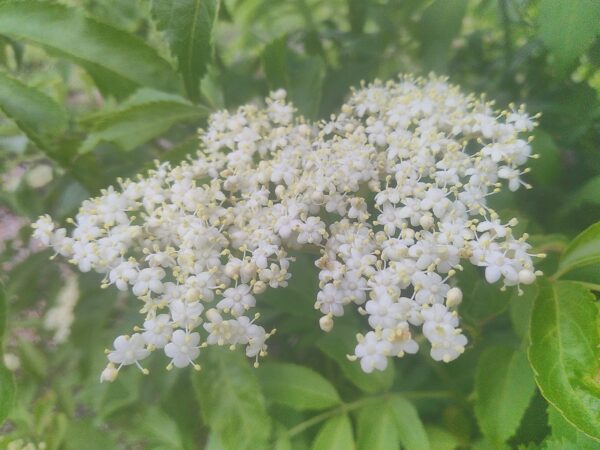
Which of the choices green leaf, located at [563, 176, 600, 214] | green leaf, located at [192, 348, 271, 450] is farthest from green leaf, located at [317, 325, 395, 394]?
green leaf, located at [563, 176, 600, 214]

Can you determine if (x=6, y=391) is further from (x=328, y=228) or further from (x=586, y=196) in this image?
(x=586, y=196)

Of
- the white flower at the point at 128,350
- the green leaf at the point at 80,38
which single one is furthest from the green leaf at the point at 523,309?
the green leaf at the point at 80,38

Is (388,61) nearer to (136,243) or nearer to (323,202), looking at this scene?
(323,202)

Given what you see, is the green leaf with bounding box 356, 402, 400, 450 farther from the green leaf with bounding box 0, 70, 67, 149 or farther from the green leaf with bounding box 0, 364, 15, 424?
the green leaf with bounding box 0, 70, 67, 149

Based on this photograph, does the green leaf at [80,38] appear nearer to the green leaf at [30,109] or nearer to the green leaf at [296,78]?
the green leaf at [30,109]

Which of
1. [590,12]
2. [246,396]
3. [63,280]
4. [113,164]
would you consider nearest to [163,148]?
[113,164]

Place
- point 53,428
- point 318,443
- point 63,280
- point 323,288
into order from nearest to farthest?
point 323,288 → point 318,443 → point 53,428 → point 63,280

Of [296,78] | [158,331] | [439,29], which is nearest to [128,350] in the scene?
[158,331]
